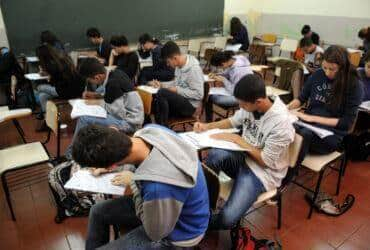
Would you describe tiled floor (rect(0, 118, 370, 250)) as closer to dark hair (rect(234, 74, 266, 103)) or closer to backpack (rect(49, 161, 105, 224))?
backpack (rect(49, 161, 105, 224))

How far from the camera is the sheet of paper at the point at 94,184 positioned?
1408 mm

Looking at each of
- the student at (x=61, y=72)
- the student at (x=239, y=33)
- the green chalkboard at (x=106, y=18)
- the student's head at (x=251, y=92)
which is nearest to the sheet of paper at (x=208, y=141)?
the student's head at (x=251, y=92)

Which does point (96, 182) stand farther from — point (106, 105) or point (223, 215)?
point (106, 105)

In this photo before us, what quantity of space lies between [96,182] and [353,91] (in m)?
1.91

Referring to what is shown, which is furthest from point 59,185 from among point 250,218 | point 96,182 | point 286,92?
point 286,92

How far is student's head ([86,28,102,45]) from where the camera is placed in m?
4.82

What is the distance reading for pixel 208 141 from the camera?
1804mm

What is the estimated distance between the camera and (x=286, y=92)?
344 cm

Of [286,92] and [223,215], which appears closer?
[223,215]

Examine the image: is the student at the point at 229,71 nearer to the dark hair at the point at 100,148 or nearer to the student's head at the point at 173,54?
the student's head at the point at 173,54

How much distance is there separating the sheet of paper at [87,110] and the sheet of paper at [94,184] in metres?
0.93

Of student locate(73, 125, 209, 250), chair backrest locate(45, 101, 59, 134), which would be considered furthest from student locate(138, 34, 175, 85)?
student locate(73, 125, 209, 250)

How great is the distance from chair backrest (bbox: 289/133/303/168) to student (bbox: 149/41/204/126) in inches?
52.7

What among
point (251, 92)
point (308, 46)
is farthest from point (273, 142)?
point (308, 46)
